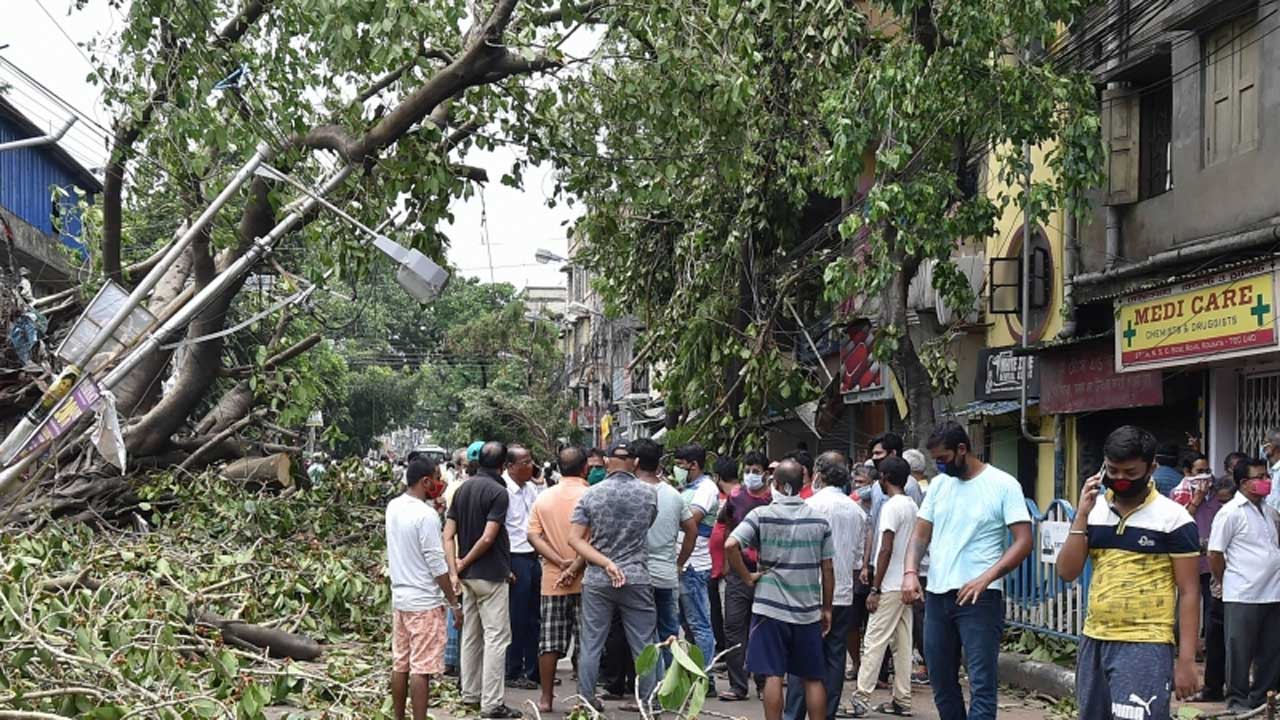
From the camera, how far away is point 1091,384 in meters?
15.6

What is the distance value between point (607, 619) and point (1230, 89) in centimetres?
814

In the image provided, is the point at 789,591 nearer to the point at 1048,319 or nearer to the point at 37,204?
the point at 1048,319

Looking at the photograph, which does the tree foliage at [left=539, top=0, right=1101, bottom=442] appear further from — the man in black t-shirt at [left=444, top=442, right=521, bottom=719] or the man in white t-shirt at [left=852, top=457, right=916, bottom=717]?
the man in black t-shirt at [left=444, top=442, right=521, bottom=719]

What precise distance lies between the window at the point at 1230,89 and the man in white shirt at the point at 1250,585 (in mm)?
4841

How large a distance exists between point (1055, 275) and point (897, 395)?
11.9ft

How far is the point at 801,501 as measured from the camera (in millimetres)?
8398

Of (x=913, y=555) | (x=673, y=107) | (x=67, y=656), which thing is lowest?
(x=67, y=656)

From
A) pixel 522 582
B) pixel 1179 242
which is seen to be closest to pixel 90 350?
pixel 522 582

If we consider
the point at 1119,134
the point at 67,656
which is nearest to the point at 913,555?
the point at 67,656

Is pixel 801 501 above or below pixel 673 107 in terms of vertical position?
below

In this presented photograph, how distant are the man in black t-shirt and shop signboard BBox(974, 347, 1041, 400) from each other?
349 inches

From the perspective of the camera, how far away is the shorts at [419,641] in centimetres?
857

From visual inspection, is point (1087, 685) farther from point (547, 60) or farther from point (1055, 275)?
point (1055, 275)

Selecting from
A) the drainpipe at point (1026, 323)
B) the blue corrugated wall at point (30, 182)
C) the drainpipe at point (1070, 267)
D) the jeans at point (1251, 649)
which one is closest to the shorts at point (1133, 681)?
the jeans at point (1251, 649)
